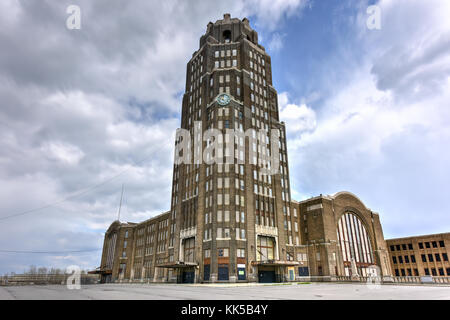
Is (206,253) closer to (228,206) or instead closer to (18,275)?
(228,206)

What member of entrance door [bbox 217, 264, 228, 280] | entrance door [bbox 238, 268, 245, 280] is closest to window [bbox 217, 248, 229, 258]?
entrance door [bbox 217, 264, 228, 280]

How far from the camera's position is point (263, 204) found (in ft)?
209

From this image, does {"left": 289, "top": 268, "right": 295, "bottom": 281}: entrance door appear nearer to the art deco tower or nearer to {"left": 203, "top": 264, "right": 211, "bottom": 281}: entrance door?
the art deco tower

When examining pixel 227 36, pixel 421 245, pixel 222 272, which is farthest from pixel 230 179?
pixel 421 245

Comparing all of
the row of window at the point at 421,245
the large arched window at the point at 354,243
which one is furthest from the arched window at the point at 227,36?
the row of window at the point at 421,245

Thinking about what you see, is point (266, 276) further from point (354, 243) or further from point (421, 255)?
point (421, 255)

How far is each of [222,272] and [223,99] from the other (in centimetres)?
3754

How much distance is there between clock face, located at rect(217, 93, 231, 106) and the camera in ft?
218

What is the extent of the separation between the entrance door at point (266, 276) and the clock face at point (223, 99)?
37510 millimetres

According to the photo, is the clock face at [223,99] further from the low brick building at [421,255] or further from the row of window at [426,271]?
the row of window at [426,271]

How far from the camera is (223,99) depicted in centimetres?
6662

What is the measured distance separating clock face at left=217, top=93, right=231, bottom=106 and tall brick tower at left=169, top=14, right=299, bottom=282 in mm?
233

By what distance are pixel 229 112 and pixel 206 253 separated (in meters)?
31.3
